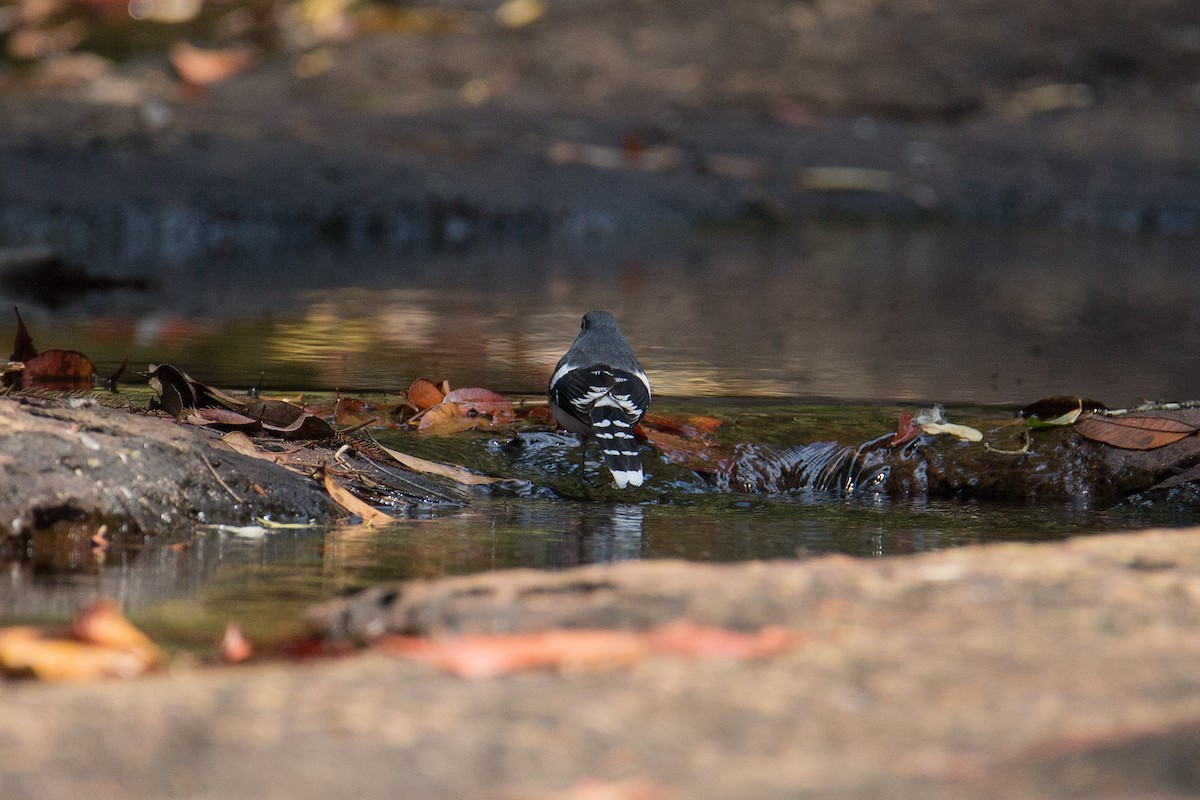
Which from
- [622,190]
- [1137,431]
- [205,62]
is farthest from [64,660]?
[205,62]

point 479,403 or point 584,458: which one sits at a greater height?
point 479,403

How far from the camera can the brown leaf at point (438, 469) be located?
16.4 feet

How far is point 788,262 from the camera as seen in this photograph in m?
13.6

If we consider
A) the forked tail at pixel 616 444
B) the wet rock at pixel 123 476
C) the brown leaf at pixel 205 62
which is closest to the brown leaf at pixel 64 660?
the wet rock at pixel 123 476

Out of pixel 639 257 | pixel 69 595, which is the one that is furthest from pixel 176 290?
pixel 69 595

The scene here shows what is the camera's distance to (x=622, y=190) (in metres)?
15.0

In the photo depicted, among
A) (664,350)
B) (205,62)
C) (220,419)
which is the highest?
(205,62)

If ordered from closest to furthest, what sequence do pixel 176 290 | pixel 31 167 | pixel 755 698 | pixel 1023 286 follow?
pixel 755 698 → pixel 176 290 → pixel 1023 286 → pixel 31 167

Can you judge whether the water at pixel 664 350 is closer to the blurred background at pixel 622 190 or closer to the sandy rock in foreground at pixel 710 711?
the blurred background at pixel 622 190

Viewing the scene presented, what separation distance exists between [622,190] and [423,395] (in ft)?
31.1

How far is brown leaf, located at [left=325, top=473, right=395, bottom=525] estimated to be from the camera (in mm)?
4512

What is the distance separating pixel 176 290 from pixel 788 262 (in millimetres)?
5016

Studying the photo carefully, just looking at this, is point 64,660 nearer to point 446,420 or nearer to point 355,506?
point 355,506

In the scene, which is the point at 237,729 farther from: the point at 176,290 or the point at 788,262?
the point at 788,262
